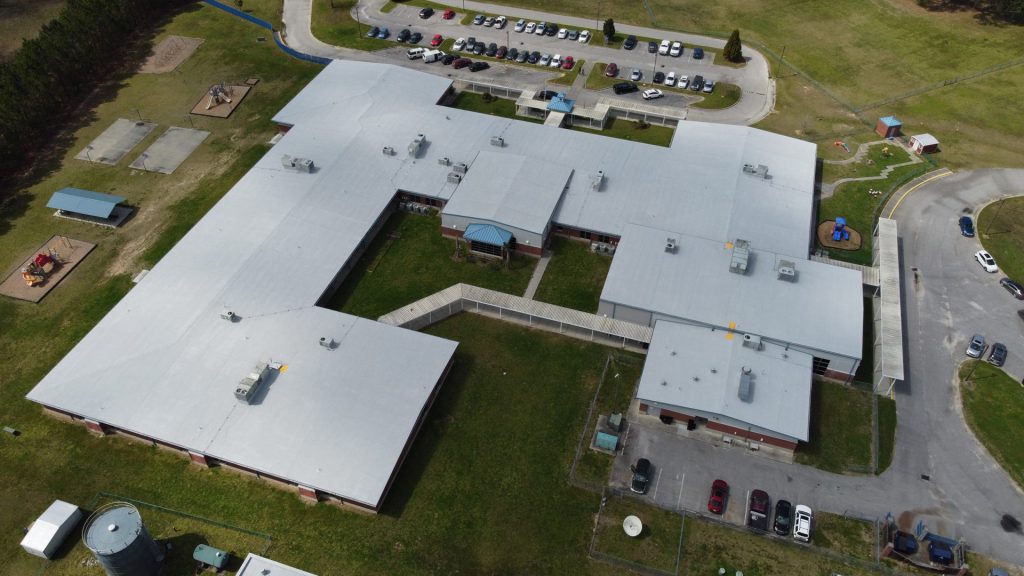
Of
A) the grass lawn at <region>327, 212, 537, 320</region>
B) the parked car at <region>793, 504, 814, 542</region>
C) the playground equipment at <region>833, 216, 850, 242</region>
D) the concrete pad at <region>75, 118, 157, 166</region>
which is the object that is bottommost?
the parked car at <region>793, 504, 814, 542</region>

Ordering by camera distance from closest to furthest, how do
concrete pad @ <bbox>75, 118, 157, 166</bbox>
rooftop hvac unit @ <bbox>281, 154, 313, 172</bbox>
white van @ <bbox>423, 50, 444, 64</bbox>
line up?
rooftop hvac unit @ <bbox>281, 154, 313, 172</bbox> → concrete pad @ <bbox>75, 118, 157, 166</bbox> → white van @ <bbox>423, 50, 444, 64</bbox>

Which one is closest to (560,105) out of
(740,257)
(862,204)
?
(740,257)

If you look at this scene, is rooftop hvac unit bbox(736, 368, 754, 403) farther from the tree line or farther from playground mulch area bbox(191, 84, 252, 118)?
the tree line

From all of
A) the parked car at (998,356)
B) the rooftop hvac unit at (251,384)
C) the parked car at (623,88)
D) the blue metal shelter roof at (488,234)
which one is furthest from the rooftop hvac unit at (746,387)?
the parked car at (623,88)

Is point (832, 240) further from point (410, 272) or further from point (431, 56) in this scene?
point (431, 56)

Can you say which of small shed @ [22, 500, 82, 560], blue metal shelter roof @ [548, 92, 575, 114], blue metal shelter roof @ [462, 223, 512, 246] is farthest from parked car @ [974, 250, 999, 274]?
small shed @ [22, 500, 82, 560]

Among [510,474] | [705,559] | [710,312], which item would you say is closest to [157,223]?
[510,474]
